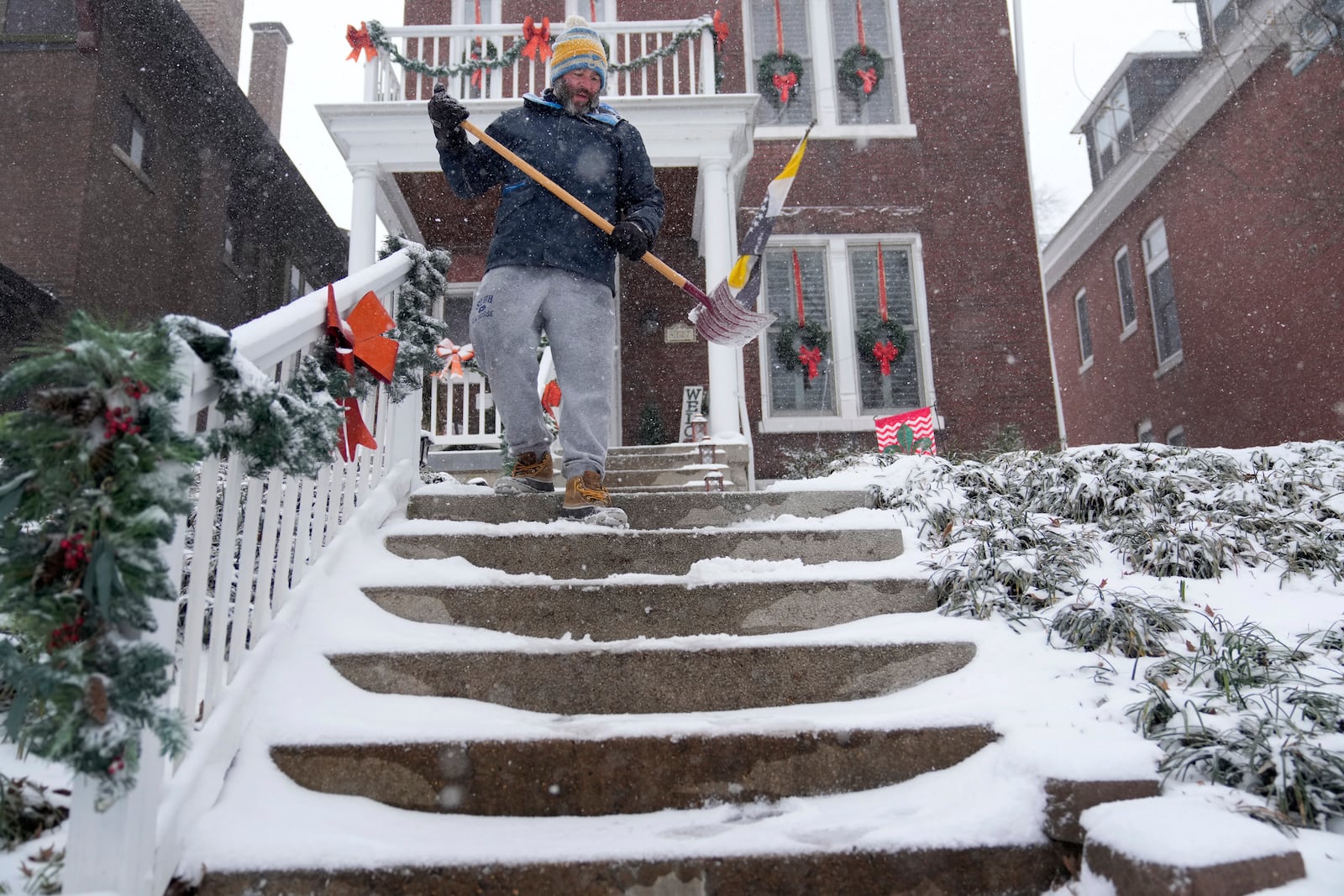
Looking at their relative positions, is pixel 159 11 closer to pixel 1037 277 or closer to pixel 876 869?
pixel 1037 277

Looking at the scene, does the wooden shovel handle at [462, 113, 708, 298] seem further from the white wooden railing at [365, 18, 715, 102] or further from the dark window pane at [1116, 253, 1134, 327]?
the dark window pane at [1116, 253, 1134, 327]

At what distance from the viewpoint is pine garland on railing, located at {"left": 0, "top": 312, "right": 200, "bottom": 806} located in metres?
1.29

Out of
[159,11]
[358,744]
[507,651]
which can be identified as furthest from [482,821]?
[159,11]

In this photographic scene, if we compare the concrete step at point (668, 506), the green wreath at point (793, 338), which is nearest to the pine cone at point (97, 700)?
the concrete step at point (668, 506)

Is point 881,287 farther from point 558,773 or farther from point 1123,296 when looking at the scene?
point 558,773

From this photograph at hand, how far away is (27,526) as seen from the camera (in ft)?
9.11

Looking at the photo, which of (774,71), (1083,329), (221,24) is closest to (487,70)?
(774,71)

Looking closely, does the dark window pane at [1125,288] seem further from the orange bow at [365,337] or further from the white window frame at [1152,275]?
the orange bow at [365,337]

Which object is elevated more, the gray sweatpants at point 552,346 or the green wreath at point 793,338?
the green wreath at point 793,338

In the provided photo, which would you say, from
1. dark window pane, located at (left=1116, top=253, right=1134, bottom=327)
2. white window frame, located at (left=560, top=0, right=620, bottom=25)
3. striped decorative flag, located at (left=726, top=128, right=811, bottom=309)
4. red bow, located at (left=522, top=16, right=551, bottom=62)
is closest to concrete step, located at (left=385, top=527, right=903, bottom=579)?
striped decorative flag, located at (left=726, top=128, right=811, bottom=309)

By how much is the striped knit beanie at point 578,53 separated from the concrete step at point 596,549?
1.71 metres

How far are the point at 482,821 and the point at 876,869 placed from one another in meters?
0.74

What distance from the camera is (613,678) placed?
2.10 meters

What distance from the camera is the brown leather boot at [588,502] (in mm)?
2918
